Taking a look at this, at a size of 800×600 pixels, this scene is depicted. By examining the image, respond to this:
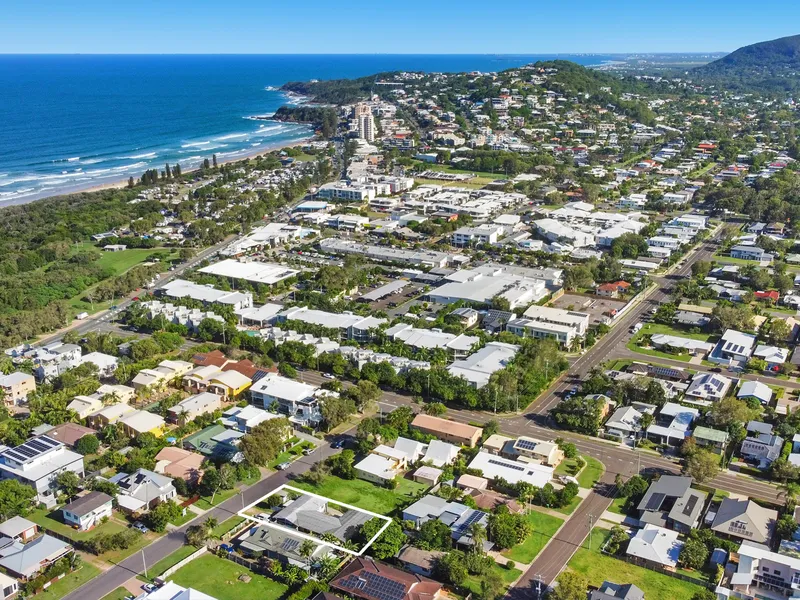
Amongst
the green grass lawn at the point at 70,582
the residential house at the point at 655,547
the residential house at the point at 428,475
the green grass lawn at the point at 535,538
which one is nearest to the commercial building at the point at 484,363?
the residential house at the point at 428,475

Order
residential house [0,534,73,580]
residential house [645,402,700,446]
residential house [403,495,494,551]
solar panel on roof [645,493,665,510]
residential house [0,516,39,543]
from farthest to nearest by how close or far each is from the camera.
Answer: residential house [645,402,700,446] → solar panel on roof [645,493,665,510] → residential house [0,516,39,543] → residential house [403,495,494,551] → residential house [0,534,73,580]

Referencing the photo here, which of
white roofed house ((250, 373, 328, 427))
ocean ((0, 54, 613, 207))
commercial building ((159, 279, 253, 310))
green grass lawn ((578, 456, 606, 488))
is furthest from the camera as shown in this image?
ocean ((0, 54, 613, 207))

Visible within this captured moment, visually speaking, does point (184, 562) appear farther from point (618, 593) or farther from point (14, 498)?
point (618, 593)

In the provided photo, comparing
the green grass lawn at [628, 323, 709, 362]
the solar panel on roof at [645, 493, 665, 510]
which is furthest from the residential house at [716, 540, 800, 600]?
the green grass lawn at [628, 323, 709, 362]

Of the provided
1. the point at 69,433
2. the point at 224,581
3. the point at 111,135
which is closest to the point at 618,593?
the point at 224,581

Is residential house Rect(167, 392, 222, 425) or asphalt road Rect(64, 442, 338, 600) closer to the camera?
asphalt road Rect(64, 442, 338, 600)

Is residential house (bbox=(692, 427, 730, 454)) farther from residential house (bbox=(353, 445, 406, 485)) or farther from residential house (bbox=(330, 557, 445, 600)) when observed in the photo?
residential house (bbox=(330, 557, 445, 600))

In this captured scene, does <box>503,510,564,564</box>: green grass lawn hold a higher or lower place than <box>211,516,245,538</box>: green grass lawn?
lower

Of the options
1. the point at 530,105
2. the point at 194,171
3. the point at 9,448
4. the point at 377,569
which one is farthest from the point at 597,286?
the point at 530,105
